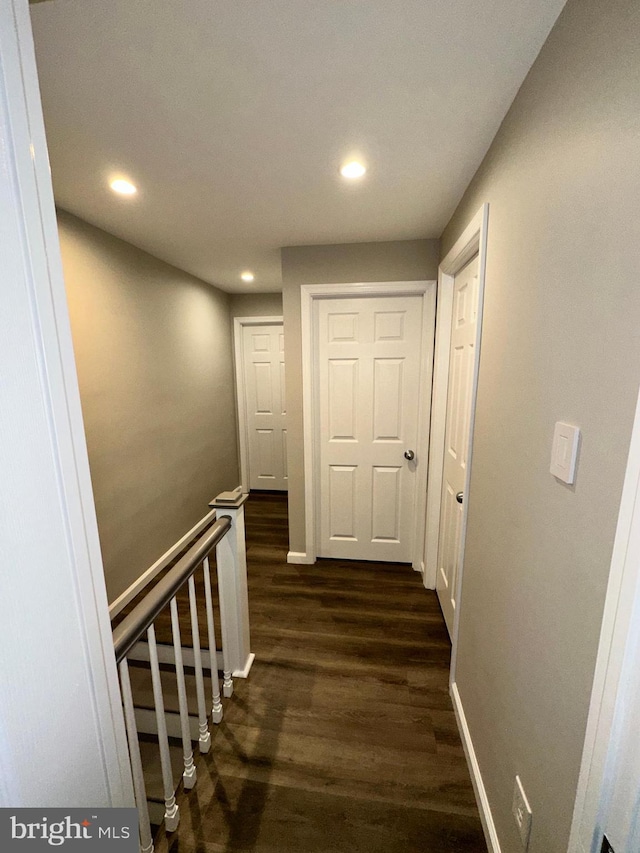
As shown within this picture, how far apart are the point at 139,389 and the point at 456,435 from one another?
6.96ft

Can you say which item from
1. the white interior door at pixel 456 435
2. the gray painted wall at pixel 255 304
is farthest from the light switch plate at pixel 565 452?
the gray painted wall at pixel 255 304

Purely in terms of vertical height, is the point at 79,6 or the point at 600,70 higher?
the point at 79,6

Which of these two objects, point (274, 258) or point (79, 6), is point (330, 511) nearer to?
point (274, 258)

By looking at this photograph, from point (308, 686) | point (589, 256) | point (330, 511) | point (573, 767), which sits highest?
point (589, 256)

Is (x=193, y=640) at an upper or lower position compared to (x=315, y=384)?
lower

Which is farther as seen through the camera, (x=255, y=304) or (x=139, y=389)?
(x=255, y=304)

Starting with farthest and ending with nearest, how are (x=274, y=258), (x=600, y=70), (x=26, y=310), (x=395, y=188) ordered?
(x=274, y=258), (x=395, y=188), (x=600, y=70), (x=26, y=310)

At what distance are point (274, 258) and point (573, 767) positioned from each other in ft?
9.59

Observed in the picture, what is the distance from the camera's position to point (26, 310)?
46 centimetres

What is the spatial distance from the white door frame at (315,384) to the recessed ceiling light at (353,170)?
874 mm

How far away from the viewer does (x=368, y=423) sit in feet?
8.52

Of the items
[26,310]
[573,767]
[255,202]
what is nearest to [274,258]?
[255,202]

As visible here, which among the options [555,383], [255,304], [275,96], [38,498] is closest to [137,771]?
[38,498]

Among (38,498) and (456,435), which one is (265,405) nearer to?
(456,435)
